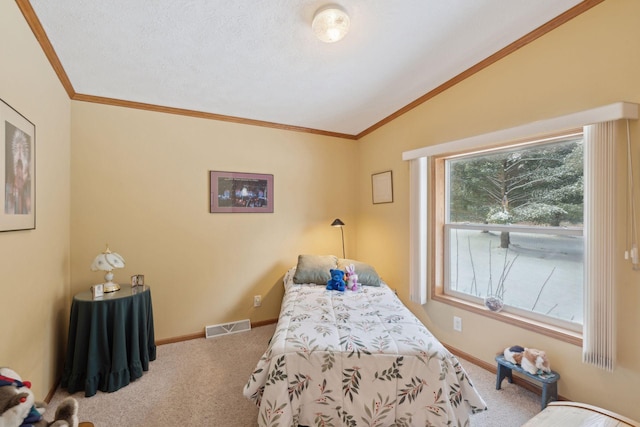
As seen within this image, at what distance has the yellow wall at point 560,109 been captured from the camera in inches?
62.1

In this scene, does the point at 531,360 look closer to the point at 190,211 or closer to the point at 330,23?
the point at 330,23

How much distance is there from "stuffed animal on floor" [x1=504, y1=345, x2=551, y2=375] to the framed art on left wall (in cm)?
316

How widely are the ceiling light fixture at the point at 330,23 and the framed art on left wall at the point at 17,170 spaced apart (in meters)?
1.67

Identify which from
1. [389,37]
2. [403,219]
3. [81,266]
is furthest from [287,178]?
[81,266]

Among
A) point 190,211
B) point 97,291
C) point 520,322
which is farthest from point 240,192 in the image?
point 520,322

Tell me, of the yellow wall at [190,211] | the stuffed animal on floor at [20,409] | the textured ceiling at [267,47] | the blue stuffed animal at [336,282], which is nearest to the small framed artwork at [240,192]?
the yellow wall at [190,211]

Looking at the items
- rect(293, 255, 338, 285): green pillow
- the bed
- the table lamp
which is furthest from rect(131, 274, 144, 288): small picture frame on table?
the bed

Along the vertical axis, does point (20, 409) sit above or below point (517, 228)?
below

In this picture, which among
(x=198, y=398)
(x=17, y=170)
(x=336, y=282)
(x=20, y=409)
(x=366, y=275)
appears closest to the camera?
(x=20, y=409)

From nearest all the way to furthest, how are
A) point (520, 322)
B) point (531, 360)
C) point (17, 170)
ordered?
point (17, 170) → point (531, 360) → point (520, 322)

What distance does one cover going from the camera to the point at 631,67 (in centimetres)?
155

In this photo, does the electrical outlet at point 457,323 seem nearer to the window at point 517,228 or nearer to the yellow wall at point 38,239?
the window at point 517,228

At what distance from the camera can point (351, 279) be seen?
9.05 feet

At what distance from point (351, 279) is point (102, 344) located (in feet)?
6.86
